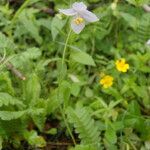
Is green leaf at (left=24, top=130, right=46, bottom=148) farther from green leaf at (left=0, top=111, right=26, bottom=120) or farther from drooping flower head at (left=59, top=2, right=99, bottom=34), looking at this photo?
drooping flower head at (left=59, top=2, right=99, bottom=34)

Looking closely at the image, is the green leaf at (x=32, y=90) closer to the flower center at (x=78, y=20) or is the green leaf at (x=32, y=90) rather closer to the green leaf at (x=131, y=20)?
the flower center at (x=78, y=20)

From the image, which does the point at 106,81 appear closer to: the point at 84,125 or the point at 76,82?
the point at 76,82

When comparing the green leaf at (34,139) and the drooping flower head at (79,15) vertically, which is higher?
the drooping flower head at (79,15)

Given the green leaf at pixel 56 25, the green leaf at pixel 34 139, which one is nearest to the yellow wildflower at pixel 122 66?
the green leaf at pixel 56 25

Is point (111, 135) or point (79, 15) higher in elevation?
point (79, 15)

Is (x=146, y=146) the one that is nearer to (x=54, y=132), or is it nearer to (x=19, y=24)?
(x=54, y=132)

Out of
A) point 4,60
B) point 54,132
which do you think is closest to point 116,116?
point 54,132

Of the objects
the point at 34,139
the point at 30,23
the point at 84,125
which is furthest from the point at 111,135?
the point at 30,23
